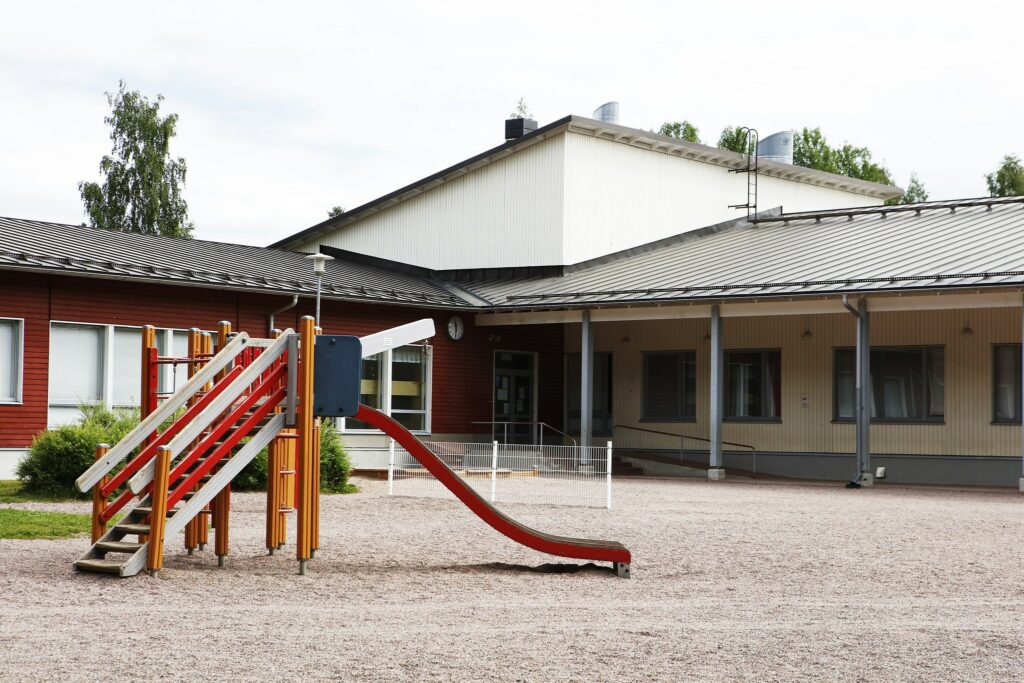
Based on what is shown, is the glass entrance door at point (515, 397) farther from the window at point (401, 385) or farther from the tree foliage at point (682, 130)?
the tree foliage at point (682, 130)

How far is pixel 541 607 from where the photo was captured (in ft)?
30.9

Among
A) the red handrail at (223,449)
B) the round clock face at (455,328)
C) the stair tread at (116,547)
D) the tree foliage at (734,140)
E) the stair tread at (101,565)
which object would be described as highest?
the tree foliage at (734,140)

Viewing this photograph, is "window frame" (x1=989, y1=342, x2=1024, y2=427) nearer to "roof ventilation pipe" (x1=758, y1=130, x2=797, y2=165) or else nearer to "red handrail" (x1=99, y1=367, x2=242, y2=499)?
"roof ventilation pipe" (x1=758, y1=130, x2=797, y2=165)

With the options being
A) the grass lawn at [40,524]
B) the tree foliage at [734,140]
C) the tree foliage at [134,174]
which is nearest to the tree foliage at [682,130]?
the tree foliage at [734,140]

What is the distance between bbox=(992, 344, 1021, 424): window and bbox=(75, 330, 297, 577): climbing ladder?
17.1 meters

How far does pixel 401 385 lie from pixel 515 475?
5.88 meters

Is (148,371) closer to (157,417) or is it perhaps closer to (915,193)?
(157,417)

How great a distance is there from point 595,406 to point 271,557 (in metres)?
19.2

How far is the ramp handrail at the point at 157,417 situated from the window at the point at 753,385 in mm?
17769

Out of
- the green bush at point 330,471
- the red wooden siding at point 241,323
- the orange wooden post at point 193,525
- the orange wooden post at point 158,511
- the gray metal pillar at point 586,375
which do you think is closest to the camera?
the orange wooden post at point 158,511

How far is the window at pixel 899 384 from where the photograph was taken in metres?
25.7

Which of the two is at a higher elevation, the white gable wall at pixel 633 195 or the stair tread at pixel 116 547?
the white gable wall at pixel 633 195

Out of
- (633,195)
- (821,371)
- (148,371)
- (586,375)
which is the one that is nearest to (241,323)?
(586,375)

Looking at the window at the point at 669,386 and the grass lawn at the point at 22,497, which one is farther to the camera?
the window at the point at 669,386
